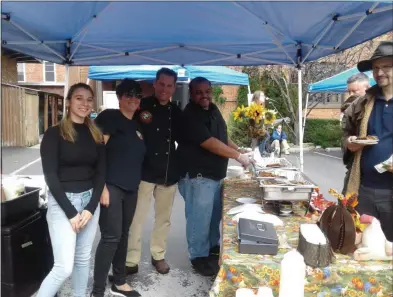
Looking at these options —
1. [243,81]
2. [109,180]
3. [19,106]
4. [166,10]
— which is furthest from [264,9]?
[19,106]

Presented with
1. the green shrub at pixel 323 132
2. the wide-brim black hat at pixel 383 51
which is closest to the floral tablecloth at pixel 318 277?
the wide-brim black hat at pixel 383 51

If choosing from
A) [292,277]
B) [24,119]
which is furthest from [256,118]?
[24,119]

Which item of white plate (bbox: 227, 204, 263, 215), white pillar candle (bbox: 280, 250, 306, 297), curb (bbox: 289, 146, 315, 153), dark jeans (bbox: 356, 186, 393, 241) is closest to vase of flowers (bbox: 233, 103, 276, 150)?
white plate (bbox: 227, 204, 263, 215)

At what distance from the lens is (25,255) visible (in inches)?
106

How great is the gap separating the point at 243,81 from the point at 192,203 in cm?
581

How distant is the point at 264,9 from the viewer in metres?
2.70

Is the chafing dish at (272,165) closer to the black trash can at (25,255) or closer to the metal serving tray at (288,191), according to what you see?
the metal serving tray at (288,191)

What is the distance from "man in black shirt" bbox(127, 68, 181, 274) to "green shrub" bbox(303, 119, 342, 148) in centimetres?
1315

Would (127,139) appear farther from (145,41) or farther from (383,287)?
(383,287)

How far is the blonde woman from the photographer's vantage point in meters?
2.27

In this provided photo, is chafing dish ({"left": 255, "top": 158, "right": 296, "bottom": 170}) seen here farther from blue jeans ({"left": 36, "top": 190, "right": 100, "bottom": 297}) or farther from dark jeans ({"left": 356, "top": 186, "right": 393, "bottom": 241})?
blue jeans ({"left": 36, "top": 190, "right": 100, "bottom": 297})

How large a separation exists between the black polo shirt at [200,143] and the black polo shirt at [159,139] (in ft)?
0.39

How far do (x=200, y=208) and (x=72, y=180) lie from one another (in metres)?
1.27

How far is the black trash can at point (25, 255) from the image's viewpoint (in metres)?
2.55
